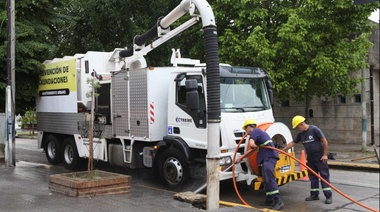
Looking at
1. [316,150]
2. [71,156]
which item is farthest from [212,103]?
[71,156]

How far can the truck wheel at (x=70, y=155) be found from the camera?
12.0 metres

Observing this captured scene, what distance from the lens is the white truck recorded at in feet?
27.2

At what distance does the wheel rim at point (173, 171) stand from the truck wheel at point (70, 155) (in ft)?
12.4

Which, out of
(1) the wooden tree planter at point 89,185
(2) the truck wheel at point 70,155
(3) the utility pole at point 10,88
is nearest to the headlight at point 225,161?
(1) the wooden tree planter at point 89,185

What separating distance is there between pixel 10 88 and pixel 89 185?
18.0ft

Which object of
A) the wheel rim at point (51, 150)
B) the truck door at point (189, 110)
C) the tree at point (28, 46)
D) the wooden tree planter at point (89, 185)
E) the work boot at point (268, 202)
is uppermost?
the tree at point (28, 46)

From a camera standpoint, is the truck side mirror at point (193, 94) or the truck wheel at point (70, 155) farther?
the truck wheel at point (70, 155)

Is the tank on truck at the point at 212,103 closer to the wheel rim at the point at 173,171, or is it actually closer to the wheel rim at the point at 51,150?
the wheel rim at the point at 173,171

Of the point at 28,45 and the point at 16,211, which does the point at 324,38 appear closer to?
the point at 28,45

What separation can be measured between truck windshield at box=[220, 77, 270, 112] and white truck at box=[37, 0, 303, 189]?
0.8 inches

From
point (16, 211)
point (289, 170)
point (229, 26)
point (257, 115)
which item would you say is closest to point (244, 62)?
point (229, 26)

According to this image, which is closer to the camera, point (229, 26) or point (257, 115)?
point (257, 115)

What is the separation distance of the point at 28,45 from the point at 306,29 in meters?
8.88

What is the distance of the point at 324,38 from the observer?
49.5 ft
